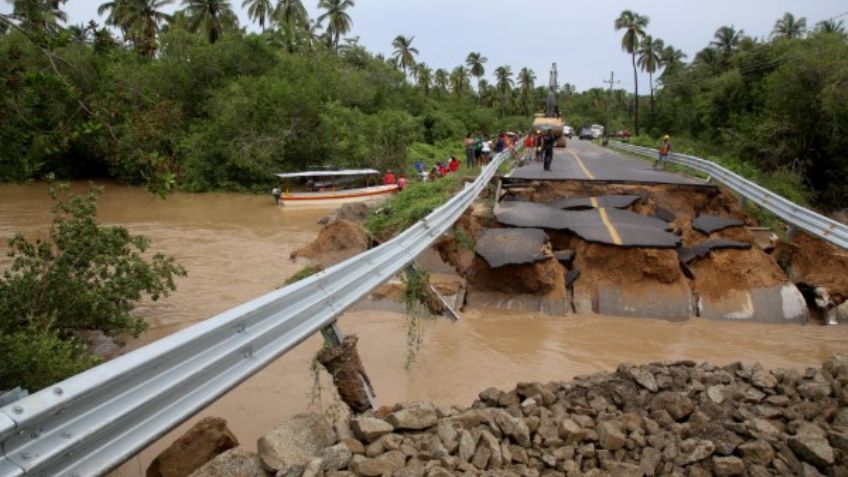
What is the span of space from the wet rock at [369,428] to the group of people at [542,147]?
46.8 feet

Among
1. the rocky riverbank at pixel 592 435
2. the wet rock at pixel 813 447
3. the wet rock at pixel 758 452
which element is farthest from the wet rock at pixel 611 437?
the wet rock at pixel 813 447

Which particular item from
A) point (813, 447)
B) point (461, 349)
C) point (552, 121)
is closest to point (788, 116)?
point (552, 121)

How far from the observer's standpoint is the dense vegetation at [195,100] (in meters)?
5.64

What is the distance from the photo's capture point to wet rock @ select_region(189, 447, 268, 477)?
2875 mm

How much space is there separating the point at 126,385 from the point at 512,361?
197 inches

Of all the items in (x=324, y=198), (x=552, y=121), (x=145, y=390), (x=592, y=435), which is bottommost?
(x=592, y=435)

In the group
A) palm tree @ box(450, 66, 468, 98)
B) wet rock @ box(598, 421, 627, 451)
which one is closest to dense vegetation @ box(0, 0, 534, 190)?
wet rock @ box(598, 421, 627, 451)

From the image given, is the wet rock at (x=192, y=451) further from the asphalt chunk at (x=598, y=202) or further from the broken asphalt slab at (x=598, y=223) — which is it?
the asphalt chunk at (x=598, y=202)

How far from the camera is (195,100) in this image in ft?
115

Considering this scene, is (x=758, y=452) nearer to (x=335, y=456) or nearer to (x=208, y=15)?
(x=335, y=456)

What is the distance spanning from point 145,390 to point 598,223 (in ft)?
29.5

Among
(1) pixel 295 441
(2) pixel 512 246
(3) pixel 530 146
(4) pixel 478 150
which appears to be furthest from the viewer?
(3) pixel 530 146

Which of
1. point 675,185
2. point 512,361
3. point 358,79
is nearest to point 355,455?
point 512,361

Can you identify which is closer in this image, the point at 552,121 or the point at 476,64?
the point at 552,121
